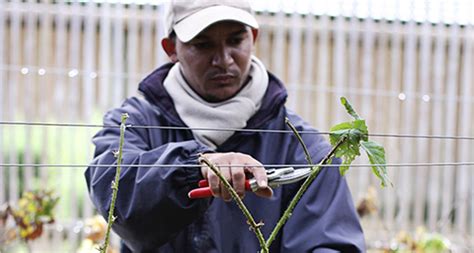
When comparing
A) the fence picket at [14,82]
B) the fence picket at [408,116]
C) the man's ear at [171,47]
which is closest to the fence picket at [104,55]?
the fence picket at [14,82]

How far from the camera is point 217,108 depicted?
2.63 m

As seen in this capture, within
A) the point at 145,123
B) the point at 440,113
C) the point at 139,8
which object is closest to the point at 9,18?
the point at 139,8

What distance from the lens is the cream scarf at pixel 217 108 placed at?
2.61 metres

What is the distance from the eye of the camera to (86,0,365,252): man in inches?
90.3

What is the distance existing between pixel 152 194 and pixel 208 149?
0.15 m

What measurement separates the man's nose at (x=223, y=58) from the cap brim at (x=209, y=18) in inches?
2.8

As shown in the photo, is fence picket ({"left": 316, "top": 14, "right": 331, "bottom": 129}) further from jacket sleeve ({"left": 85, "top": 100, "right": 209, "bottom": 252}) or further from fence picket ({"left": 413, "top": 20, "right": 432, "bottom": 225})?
jacket sleeve ({"left": 85, "top": 100, "right": 209, "bottom": 252})

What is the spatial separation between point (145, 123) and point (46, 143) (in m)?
3.86

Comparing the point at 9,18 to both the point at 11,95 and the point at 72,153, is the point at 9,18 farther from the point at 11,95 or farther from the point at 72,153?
the point at 72,153

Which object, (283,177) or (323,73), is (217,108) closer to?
(283,177)

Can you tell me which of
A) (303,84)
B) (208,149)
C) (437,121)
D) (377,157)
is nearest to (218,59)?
(208,149)

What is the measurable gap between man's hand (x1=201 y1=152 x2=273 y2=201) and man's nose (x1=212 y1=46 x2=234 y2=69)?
604 millimetres

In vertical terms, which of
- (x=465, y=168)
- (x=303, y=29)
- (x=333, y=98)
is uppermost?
(x=303, y=29)

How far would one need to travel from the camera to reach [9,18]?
21.3 feet
